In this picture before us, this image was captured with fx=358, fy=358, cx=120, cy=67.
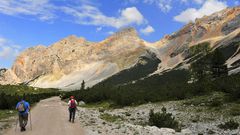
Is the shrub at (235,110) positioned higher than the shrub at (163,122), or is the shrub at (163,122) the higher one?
the shrub at (235,110)

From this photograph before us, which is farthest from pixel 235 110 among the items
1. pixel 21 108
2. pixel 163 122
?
pixel 21 108

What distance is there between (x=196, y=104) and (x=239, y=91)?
5.14 m

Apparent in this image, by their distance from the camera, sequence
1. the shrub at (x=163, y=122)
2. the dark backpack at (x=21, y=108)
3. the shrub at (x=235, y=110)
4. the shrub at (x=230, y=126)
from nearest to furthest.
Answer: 1. the dark backpack at (x=21, y=108)
2. the shrub at (x=230, y=126)
3. the shrub at (x=163, y=122)
4. the shrub at (x=235, y=110)

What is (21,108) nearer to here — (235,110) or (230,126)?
(230,126)

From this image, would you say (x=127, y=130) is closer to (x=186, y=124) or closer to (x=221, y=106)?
(x=186, y=124)

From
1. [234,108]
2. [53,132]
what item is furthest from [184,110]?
[53,132]

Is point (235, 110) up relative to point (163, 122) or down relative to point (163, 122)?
up

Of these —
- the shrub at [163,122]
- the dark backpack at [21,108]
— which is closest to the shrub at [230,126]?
the shrub at [163,122]

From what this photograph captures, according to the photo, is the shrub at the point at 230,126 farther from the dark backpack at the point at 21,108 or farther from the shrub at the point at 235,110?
the dark backpack at the point at 21,108

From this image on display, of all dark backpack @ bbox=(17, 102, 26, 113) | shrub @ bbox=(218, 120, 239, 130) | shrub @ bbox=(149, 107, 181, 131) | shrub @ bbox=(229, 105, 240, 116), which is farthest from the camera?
shrub @ bbox=(229, 105, 240, 116)

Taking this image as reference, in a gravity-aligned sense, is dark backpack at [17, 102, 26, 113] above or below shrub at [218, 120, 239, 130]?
above

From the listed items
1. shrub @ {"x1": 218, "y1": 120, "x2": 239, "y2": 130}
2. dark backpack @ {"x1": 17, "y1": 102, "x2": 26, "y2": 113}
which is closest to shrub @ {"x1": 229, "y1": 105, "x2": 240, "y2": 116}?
shrub @ {"x1": 218, "y1": 120, "x2": 239, "y2": 130}

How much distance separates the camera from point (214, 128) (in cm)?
2727

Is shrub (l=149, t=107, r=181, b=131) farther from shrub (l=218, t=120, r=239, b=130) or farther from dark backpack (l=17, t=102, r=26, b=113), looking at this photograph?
dark backpack (l=17, t=102, r=26, b=113)
